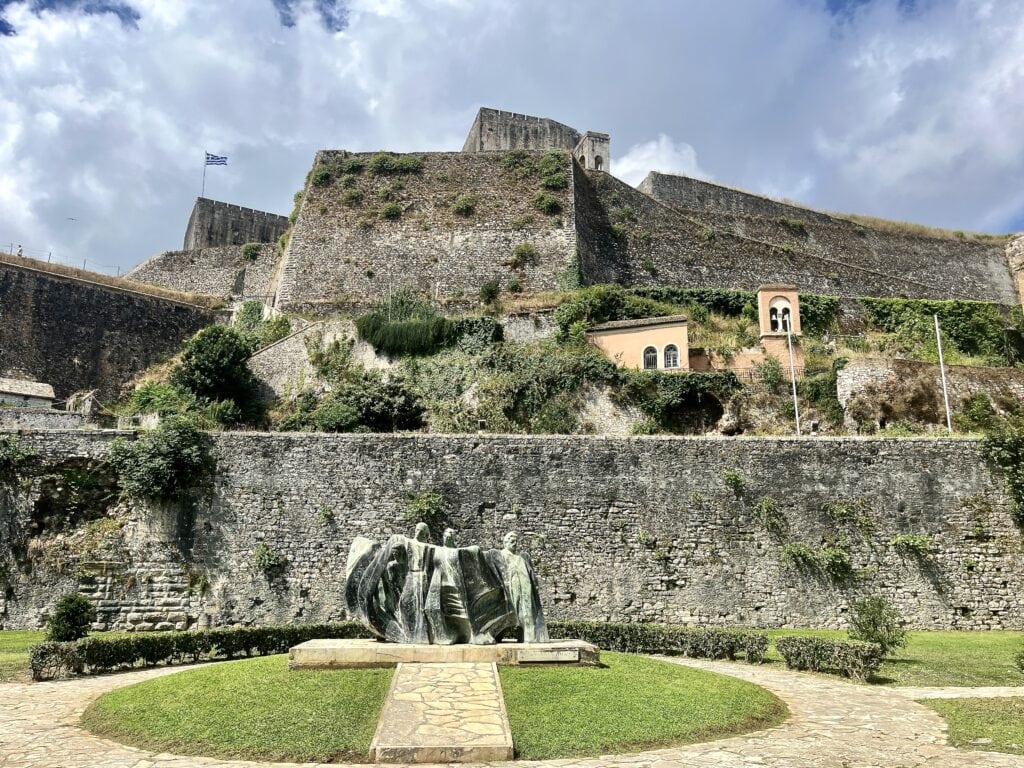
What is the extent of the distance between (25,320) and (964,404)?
4081cm

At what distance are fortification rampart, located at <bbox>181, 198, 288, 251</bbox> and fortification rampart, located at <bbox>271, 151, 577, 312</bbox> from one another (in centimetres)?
1629

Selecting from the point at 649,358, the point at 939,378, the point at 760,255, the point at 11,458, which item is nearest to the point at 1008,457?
the point at 939,378

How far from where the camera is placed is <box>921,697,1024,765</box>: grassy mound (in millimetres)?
8859

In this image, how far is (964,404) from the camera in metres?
29.3

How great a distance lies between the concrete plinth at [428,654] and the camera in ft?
38.1

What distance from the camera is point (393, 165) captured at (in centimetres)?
4347

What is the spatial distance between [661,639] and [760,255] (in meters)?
33.9

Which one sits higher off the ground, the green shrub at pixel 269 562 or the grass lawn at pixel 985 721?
the green shrub at pixel 269 562

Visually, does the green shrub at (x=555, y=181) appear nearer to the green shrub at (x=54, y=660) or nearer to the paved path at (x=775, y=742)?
the green shrub at (x=54, y=660)

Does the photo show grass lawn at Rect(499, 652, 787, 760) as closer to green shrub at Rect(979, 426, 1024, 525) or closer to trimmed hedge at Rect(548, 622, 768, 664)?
trimmed hedge at Rect(548, 622, 768, 664)

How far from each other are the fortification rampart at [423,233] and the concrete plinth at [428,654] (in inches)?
1119

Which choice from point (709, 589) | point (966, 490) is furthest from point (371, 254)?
point (966, 490)

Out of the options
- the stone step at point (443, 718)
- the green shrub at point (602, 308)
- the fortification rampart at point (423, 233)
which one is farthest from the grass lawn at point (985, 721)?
the fortification rampart at point (423, 233)

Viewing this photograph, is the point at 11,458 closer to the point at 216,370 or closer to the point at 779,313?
the point at 216,370
